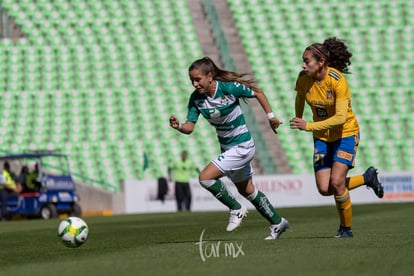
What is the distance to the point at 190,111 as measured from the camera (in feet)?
35.6

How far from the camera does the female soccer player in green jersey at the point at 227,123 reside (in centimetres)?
1066

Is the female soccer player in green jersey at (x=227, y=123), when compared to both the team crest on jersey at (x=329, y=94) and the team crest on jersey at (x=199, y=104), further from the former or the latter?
the team crest on jersey at (x=329, y=94)

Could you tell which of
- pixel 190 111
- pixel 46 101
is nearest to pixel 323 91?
pixel 190 111

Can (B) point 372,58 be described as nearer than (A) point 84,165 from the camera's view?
No

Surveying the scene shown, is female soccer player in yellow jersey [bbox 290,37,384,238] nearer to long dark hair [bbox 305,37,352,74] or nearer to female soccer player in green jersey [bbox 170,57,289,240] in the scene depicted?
long dark hair [bbox 305,37,352,74]

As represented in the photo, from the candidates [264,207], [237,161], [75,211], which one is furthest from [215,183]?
[75,211]

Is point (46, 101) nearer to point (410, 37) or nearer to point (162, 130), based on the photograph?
point (162, 130)

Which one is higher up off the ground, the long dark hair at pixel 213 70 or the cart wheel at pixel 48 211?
the long dark hair at pixel 213 70

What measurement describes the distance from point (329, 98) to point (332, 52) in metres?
0.58

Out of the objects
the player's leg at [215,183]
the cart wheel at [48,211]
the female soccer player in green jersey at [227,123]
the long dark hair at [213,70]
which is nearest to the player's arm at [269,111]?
the female soccer player in green jersey at [227,123]

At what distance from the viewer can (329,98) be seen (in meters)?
10.5

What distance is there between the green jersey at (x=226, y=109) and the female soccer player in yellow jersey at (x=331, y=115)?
0.73 meters

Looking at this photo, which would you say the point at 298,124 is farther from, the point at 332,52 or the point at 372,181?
the point at 372,181

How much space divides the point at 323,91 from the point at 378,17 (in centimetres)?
2491
